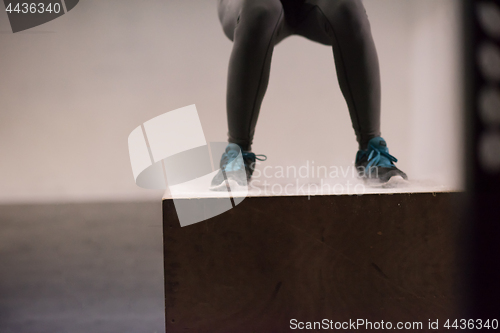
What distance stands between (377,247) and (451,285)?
0.12 meters

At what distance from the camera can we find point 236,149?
0.63 meters

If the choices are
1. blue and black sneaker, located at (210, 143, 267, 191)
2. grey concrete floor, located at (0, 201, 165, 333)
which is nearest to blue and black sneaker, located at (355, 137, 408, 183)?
blue and black sneaker, located at (210, 143, 267, 191)

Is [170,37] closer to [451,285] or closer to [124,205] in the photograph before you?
[124,205]

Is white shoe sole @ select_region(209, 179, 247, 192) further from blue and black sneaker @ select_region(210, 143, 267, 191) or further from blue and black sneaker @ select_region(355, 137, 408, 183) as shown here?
blue and black sneaker @ select_region(355, 137, 408, 183)

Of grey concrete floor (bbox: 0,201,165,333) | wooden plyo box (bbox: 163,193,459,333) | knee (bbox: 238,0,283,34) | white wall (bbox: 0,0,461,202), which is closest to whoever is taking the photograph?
wooden plyo box (bbox: 163,193,459,333)

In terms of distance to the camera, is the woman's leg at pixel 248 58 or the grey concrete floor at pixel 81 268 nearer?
the woman's leg at pixel 248 58

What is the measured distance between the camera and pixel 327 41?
0.65 m

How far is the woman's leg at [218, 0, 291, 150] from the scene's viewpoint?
0.59 meters

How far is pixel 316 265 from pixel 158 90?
89 cm

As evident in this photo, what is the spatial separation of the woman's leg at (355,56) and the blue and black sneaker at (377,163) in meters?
0.02

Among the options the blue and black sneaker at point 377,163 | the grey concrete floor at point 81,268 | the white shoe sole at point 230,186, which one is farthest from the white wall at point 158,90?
the white shoe sole at point 230,186

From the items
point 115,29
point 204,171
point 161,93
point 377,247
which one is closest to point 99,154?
point 161,93

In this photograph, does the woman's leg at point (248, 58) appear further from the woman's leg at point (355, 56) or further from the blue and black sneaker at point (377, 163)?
the blue and black sneaker at point (377, 163)

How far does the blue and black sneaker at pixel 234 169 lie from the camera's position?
55 centimetres
